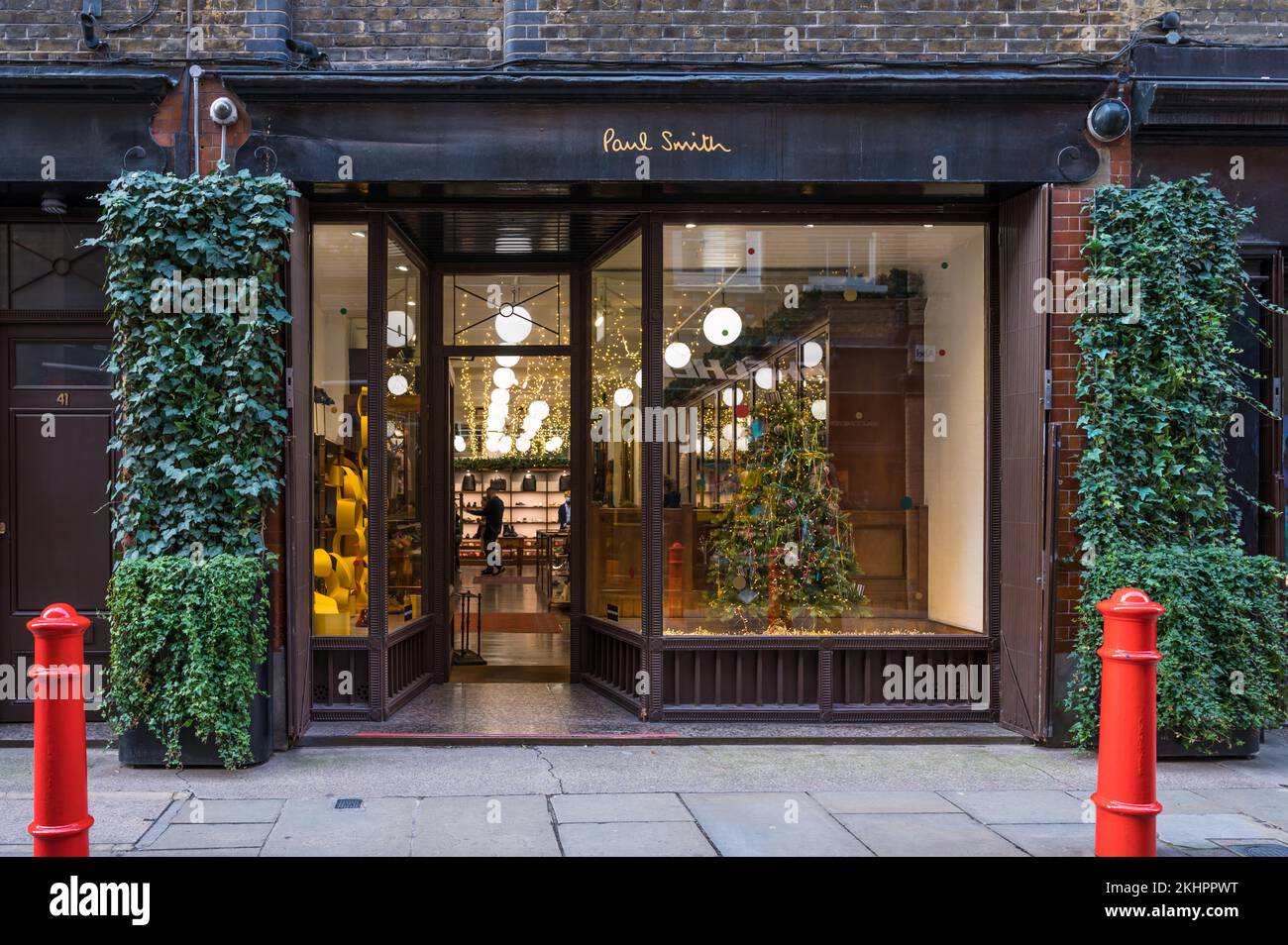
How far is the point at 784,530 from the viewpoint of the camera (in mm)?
8195

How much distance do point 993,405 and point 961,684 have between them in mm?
2074

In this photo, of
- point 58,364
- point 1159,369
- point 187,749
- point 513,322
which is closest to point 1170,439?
point 1159,369

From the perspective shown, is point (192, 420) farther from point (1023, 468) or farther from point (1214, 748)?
point (1214, 748)

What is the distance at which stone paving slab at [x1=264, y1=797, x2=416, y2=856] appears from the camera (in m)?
5.16

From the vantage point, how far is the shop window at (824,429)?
7.95m

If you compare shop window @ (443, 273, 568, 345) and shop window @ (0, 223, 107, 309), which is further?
shop window @ (443, 273, 568, 345)

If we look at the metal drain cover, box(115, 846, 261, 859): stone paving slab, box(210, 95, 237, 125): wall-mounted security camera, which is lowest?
the metal drain cover

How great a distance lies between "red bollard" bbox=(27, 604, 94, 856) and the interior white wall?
230 inches

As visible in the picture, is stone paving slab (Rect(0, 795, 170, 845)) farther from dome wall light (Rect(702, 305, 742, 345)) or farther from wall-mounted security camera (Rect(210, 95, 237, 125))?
dome wall light (Rect(702, 305, 742, 345))

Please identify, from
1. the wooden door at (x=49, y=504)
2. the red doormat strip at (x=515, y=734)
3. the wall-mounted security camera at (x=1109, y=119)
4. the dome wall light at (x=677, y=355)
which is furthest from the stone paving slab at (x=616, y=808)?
the wall-mounted security camera at (x=1109, y=119)

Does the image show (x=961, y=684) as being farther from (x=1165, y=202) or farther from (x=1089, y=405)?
(x=1165, y=202)

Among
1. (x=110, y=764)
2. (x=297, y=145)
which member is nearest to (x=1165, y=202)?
(x=297, y=145)

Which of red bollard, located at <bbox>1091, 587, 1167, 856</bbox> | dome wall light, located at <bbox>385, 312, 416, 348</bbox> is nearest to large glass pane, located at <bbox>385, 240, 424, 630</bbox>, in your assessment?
dome wall light, located at <bbox>385, 312, 416, 348</bbox>

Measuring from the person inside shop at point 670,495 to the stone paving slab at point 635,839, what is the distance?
110 inches
